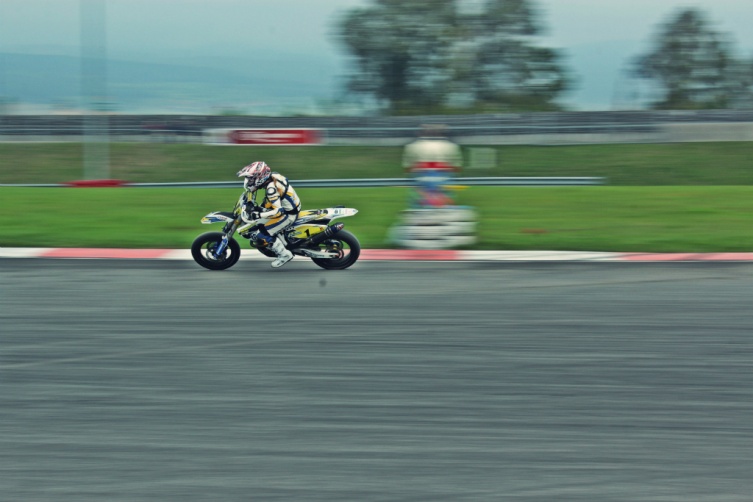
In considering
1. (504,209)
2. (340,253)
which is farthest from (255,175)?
(504,209)

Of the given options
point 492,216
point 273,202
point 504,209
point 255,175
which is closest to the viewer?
point 255,175

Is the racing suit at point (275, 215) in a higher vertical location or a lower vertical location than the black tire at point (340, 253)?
higher

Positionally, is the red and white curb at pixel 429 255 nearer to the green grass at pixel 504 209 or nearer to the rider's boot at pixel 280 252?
the green grass at pixel 504 209

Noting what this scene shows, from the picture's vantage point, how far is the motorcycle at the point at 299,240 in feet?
40.9

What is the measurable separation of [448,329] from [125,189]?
54.6 feet

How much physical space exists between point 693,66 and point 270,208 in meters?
85.4

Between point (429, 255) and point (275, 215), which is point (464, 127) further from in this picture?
point (275, 215)

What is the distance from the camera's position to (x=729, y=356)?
827 cm

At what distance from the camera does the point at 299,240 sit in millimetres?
12648

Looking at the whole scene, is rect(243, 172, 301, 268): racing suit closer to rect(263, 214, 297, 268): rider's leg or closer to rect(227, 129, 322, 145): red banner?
rect(263, 214, 297, 268): rider's leg

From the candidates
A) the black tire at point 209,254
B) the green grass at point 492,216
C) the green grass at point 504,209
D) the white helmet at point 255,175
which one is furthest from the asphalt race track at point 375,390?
the green grass at point 504,209

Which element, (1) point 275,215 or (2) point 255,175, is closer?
(2) point 255,175

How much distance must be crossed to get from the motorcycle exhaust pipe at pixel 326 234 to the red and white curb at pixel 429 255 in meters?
1.40

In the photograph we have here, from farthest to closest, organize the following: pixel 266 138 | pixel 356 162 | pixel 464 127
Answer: pixel 464 127, pixel 356 162, pixel 266 138
